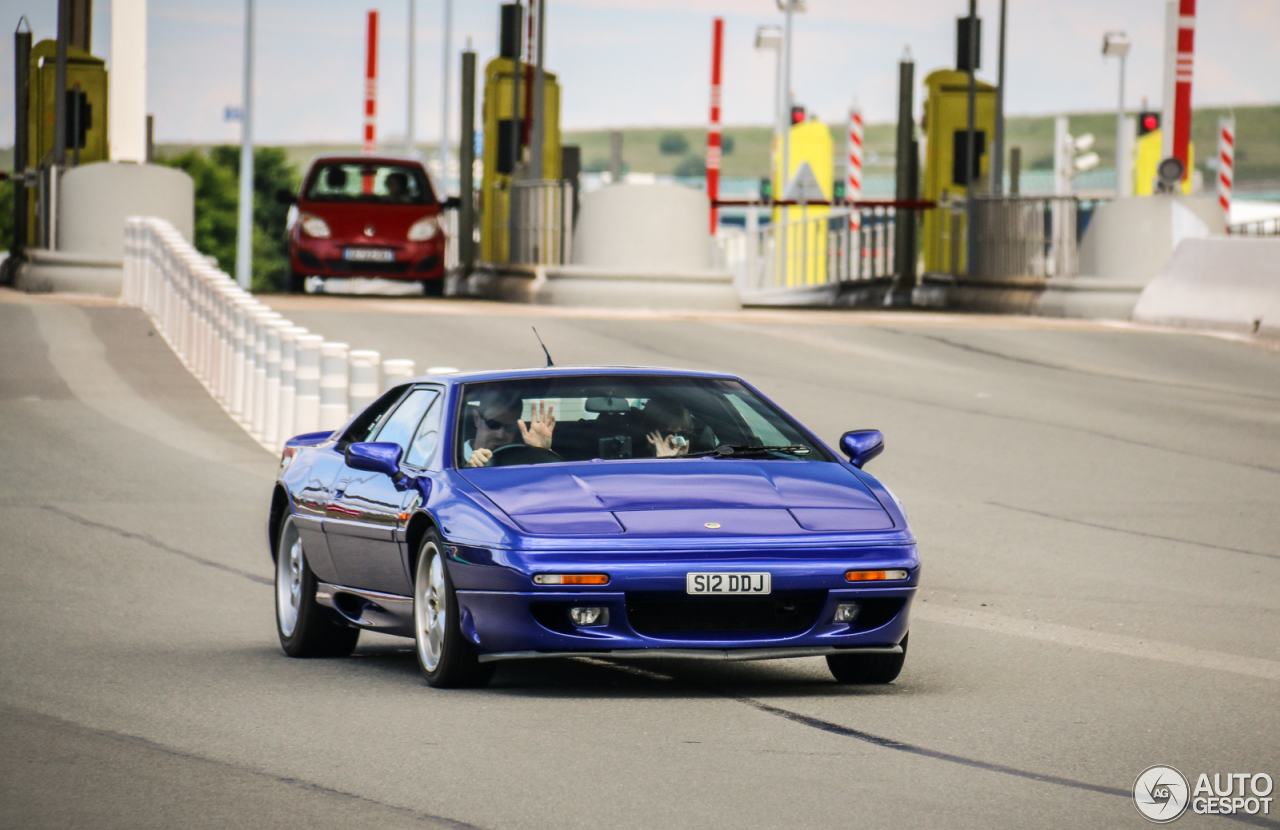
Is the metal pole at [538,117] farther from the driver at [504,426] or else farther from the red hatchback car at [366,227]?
the driver at [504,426]

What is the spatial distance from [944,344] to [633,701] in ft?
55.8

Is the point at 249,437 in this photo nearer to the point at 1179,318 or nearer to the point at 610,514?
the point at 610,514

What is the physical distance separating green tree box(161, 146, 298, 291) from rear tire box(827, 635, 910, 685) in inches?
4472

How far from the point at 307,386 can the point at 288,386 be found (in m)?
0.32

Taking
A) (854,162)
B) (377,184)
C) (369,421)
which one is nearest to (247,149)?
(377,184)

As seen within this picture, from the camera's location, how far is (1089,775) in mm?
6219

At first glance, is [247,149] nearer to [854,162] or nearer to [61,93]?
[61,93]

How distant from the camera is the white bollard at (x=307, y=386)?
55.8ft

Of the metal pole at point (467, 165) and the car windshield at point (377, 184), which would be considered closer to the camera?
the car windshield at point (377, 184)

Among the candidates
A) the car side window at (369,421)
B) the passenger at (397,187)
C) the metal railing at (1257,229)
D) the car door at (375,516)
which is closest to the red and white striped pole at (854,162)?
the metal railing at (1257,229)

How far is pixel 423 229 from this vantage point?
3069 cm

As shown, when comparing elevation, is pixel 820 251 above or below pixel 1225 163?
below

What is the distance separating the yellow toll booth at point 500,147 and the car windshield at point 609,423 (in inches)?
1025

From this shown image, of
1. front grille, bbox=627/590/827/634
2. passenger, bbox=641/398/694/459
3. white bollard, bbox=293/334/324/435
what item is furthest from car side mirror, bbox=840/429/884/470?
white bollard, bbox=293/334/324/435
